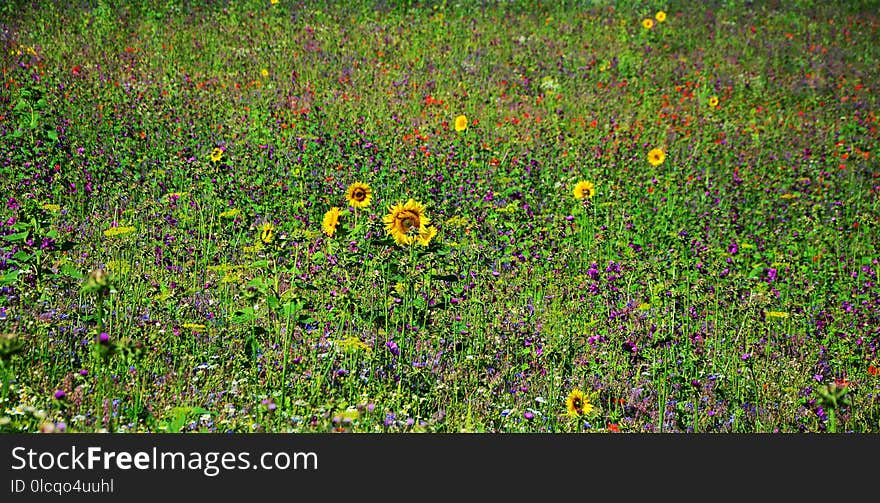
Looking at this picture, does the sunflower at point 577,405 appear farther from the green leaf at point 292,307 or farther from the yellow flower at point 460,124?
the yellow flower at point 460,124

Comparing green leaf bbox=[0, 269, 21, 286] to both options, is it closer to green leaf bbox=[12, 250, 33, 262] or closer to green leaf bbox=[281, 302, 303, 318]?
green leaf bbox=[12, 250, 33, 262]

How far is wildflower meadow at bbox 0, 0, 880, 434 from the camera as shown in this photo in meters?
2.64

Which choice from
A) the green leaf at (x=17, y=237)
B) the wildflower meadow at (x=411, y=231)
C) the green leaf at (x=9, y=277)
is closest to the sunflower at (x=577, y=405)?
the wildflower meadow at (x=411, y=231)

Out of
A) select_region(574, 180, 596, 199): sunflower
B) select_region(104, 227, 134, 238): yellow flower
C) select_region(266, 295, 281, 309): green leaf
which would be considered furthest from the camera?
select_region(574, 180, 596, 199): sunflower

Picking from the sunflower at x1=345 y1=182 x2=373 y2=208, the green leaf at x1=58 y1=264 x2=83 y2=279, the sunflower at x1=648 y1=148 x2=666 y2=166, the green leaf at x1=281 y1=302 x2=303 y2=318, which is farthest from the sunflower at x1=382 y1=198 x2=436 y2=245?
the sunflower at x1=648 y1=148 x2=666 y2=166

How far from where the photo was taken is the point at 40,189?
3826 millimetres

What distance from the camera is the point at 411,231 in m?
2.98

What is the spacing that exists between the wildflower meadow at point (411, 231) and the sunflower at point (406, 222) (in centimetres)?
2

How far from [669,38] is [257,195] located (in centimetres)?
651

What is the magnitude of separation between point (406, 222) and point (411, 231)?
5 centimetres

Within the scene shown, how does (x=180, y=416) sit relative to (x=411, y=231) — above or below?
below

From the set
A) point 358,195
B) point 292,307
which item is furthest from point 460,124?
point 292,307

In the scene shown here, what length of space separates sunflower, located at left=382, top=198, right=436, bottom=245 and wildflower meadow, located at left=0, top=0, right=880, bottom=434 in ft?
0.06

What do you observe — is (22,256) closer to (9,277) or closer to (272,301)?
(9,277)
